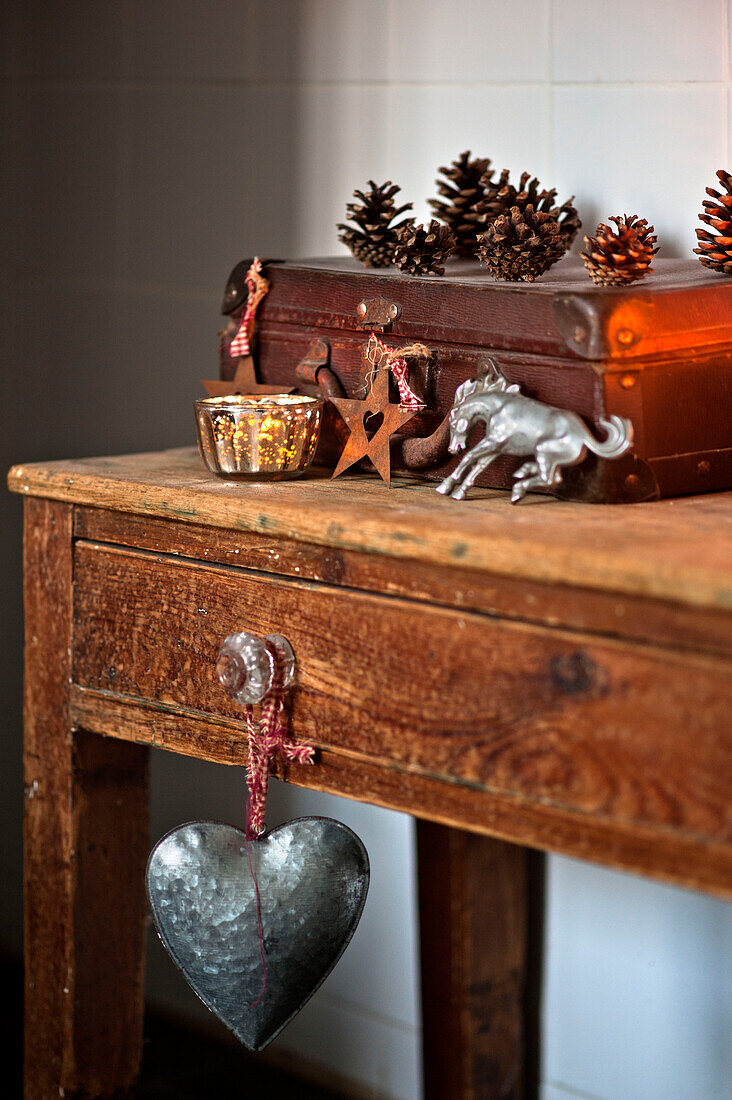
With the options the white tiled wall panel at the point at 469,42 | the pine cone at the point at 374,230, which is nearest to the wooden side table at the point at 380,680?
the pine cone at the point at 374,230

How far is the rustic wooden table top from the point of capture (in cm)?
77

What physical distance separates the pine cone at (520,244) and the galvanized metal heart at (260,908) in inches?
16.9

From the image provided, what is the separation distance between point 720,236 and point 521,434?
244 millimetres

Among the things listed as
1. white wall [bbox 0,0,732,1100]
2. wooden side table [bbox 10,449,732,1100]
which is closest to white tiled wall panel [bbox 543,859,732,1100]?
white wall [bbox 0,0,732,1100]

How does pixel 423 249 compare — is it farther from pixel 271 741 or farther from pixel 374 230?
pixel 271 741

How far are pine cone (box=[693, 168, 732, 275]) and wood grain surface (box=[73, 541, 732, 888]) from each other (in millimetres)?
373

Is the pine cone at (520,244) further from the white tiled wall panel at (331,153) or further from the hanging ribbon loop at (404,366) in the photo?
the white tiled wall panel at (331,153)

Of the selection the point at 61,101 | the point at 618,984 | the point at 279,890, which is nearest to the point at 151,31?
the point at 61,101

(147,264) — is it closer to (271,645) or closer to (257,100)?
(257,100)

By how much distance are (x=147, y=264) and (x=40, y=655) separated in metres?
0.68

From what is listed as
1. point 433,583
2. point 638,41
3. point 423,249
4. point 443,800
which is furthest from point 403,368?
point 638,41

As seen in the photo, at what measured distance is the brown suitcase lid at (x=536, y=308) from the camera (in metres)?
0.93

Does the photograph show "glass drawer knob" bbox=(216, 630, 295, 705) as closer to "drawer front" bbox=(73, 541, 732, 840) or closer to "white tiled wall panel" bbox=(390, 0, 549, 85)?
"drawer front" bbox=(73, 541, 732, 840)

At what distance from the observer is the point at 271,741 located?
3.19 ft
